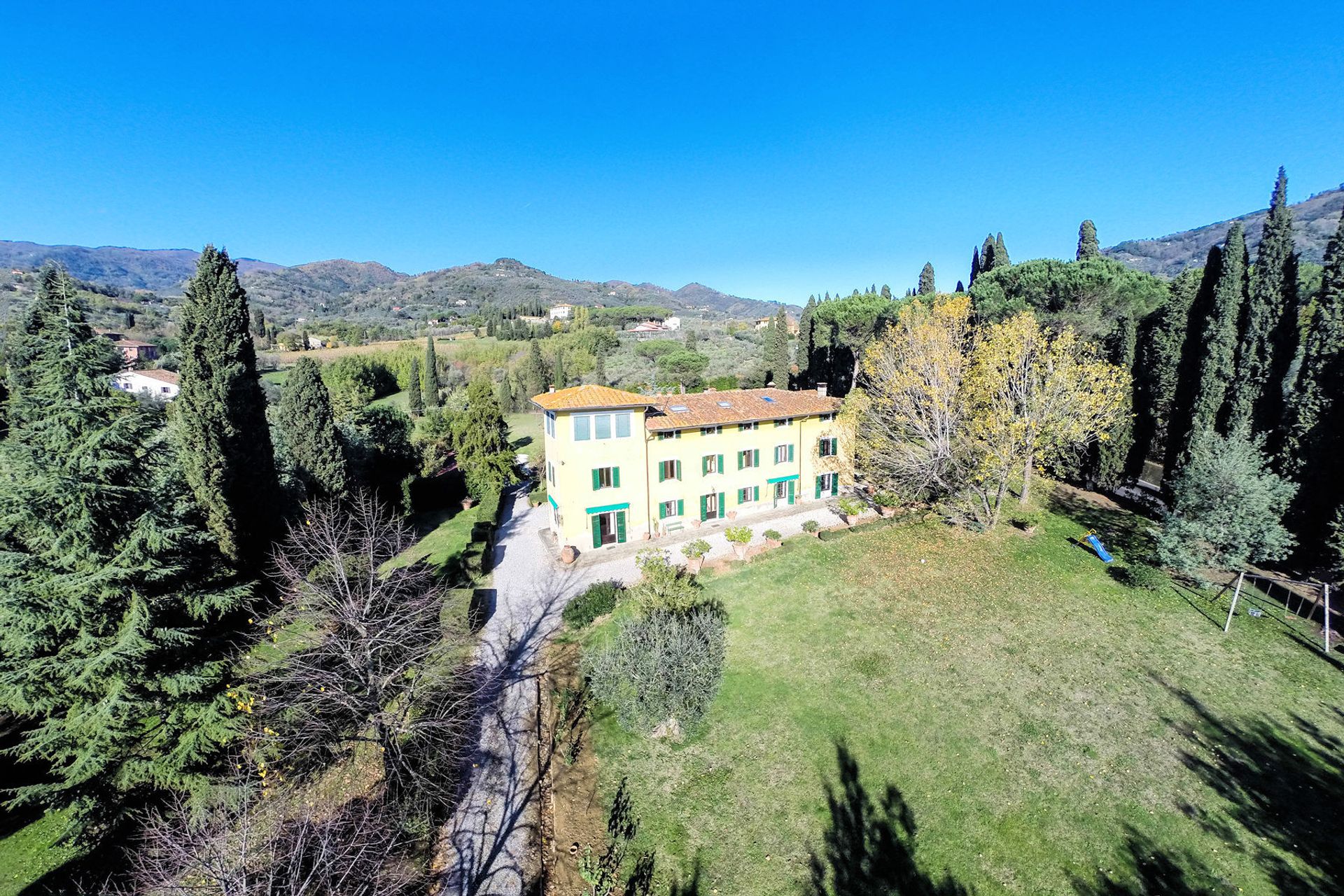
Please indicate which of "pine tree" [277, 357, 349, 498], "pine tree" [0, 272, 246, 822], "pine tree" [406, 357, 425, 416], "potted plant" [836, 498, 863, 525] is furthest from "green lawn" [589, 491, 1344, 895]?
"pine tree" [406, 357, 425, 416]

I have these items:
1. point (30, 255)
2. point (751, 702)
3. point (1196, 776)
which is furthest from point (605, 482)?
point (30, 255)

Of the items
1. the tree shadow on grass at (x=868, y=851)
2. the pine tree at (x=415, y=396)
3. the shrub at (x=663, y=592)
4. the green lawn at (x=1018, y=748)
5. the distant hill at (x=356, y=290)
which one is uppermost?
the distant hill at (x=356, y=290)

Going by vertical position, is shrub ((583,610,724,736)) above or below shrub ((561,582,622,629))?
above

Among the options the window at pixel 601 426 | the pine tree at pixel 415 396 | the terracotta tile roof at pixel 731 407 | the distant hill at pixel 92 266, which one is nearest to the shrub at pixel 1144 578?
the terracotta tile roof at pixel 731 407

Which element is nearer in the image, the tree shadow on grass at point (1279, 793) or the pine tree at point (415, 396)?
the tree shadow on grass at point (1279, 793)

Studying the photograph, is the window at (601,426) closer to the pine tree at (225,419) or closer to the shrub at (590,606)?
the shrub at (590,606)

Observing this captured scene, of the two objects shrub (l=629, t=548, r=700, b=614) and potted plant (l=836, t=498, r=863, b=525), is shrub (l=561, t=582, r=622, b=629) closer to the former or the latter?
shrub (l=629, t=548, r=700, b=614)
